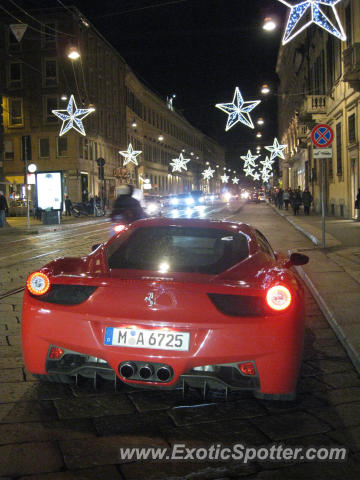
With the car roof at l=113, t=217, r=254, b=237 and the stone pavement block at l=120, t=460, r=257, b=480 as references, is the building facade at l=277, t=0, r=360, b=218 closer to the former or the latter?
the car roof at l=113, t=217, r=254, b=237

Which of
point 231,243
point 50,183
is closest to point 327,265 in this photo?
point 231,243

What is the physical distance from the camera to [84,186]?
49.0m

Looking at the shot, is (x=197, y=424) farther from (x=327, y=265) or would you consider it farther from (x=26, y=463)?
(x=327, y=265)

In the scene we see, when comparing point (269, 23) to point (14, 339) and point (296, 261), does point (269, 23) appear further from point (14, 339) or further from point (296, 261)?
point (14, 339)

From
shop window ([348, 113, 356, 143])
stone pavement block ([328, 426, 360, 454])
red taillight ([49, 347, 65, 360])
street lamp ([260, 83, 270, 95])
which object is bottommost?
stone pavement block ([328, 426, 360, 454])

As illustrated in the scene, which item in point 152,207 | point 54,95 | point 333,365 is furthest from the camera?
point 54,95

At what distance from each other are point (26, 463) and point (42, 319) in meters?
0.98

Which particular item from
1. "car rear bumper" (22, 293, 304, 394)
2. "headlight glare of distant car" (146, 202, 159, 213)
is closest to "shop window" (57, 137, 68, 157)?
"headlight glare of distant car" (146, 202, 159, 213)

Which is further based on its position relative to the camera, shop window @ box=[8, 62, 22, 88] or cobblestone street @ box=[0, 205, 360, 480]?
shop window @ box=[8, 62, 22, 88]

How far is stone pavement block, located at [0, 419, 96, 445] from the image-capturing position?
3.36m

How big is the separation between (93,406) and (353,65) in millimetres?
19937

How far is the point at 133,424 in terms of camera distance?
142 inches

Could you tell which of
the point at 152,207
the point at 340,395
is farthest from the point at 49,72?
the point at 340,395

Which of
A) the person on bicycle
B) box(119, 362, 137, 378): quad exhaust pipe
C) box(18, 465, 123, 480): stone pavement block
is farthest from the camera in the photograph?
the person on bicycle
